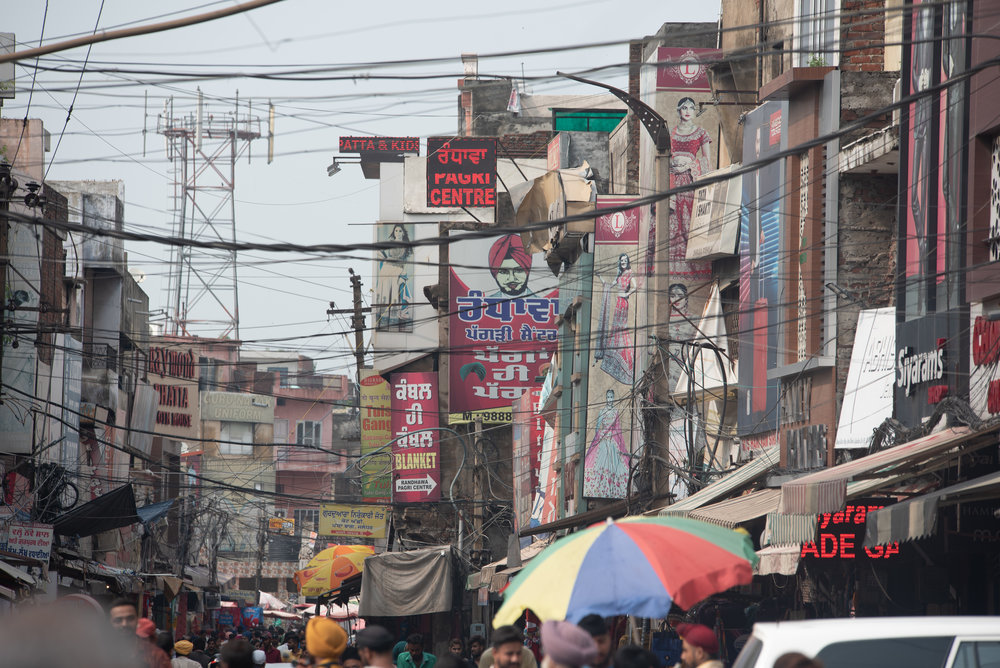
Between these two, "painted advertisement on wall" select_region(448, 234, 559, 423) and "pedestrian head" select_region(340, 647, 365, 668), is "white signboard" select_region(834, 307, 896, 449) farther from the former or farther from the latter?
"painted advertisement on wall" select_region(448, 234, 559, 423)

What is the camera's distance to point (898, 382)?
14.5m

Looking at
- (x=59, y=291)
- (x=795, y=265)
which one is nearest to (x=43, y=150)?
(x=59, y=291)

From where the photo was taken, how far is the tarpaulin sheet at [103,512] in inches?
1014

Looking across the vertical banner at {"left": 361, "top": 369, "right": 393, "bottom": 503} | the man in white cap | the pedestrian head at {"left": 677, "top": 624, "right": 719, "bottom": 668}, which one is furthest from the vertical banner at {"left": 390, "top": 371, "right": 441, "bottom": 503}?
the man in white cap

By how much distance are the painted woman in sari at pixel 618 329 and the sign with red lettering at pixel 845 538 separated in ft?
37.1

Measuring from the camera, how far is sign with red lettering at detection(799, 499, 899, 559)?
13969 mm

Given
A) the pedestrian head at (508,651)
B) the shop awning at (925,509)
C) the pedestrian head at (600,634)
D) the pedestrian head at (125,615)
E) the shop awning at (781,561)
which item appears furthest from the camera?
the shop awning at (781,561)

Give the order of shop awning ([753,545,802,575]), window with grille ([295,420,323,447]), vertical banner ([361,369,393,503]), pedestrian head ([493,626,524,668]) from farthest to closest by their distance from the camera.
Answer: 1. window with grille ([295,420,323,447])
2. vertical banner ([361,369,393,503])
3. shop awning ([753,545,802,575])
4. pedestrian head ([493,626,524,668])

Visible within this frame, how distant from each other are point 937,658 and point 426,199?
41106 millimetres

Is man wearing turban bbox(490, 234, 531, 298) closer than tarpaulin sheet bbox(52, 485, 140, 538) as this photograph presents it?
No

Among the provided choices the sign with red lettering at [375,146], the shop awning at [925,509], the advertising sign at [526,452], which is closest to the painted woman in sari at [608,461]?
the advertising sign at [526,452]

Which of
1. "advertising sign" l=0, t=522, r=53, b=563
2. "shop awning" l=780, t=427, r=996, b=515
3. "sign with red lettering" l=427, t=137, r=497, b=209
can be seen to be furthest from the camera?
"sign with red lettering" l=427, t=137, r=497, b=209

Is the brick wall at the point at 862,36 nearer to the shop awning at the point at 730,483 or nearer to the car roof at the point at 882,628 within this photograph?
the shop awning at the point at 730,483

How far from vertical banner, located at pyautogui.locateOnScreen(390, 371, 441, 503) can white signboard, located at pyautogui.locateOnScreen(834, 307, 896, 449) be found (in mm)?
24950
